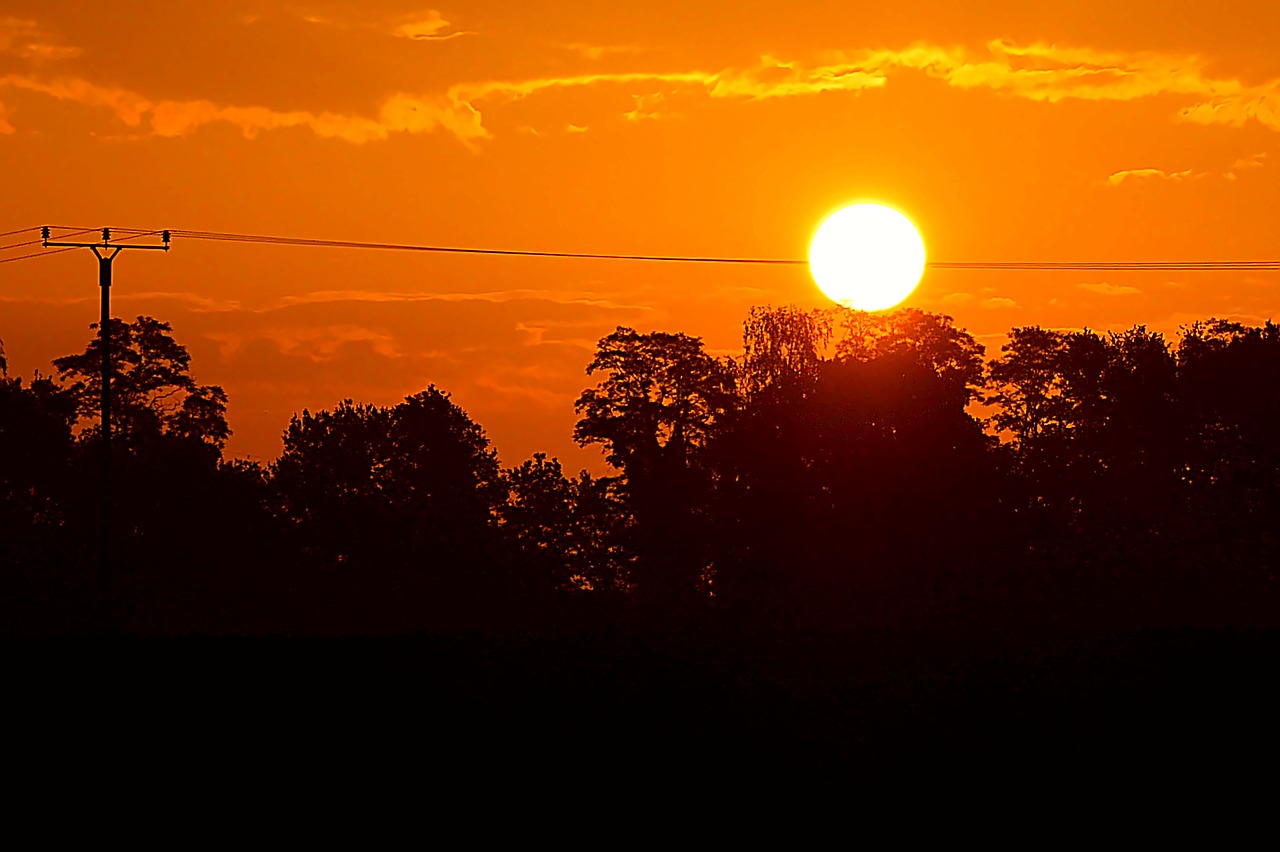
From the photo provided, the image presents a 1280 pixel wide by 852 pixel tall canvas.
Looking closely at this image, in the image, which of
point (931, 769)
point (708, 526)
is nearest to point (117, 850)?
point (931, 769)

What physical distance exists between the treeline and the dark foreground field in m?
19.9

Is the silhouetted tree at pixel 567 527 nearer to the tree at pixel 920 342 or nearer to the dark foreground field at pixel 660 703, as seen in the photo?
the tree at pixel 920 342

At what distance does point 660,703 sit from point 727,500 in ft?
117

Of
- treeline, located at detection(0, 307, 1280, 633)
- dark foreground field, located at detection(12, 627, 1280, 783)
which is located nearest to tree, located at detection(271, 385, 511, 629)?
treeline, located at detection(0, 307, 1280, 633)

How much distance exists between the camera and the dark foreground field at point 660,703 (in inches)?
1081

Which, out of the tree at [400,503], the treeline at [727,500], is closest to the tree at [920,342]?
the treeline at [727,500]

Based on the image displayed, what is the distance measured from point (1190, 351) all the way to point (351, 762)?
4994 centimetres

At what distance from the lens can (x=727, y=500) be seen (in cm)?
6538

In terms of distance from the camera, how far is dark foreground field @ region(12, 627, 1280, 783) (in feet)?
90.1

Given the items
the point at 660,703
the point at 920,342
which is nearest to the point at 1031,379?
the point at 920,342

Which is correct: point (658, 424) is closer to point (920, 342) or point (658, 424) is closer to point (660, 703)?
point (920, 342)

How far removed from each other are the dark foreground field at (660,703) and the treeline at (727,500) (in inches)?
784

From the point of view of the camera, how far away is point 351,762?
26500mm

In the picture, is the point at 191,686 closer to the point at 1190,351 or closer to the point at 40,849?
the point at 40,849
